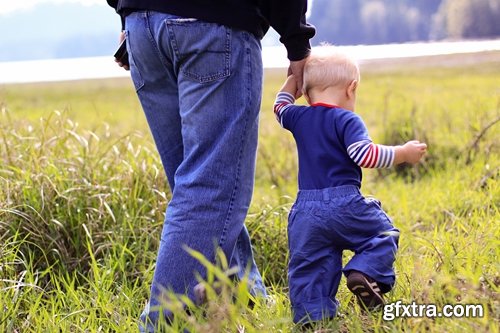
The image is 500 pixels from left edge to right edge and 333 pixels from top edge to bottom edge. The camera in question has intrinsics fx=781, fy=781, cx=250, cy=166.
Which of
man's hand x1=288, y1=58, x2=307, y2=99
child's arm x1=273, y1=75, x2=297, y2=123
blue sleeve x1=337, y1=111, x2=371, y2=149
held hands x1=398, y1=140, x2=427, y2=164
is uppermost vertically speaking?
man's hand x1=288, y1=58, x2=307, y2=99

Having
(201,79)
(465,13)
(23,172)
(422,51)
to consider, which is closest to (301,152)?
(201,79)

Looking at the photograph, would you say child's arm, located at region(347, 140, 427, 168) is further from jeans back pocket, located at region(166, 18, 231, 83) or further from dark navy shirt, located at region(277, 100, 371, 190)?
jeans back pocket, located at region(166, 18, 231, 83)

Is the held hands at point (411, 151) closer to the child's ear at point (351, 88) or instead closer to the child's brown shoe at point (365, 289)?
the child's ear at point (351, 88)

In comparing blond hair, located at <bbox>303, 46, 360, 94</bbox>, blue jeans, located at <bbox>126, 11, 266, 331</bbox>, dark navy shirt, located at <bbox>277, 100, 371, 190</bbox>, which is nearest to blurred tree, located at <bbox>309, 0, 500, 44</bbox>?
blond hair, located at <bbox>303, 46, 360, 94</bbox>

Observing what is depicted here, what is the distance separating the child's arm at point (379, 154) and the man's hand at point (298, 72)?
0.37 m

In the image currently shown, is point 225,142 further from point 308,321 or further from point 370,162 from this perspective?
point 308,321

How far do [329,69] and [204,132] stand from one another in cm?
47

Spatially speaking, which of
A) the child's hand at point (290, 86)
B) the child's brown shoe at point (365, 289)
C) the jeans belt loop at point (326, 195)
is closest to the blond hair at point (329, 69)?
the child's hand at point (290, 86)

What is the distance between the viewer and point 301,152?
2.60 m

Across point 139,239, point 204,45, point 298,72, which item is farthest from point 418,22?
point 204,45

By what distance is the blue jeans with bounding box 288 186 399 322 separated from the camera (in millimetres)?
2467

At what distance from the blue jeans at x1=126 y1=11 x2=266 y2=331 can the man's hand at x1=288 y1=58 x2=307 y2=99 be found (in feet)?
0.51

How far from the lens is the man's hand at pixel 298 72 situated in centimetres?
262

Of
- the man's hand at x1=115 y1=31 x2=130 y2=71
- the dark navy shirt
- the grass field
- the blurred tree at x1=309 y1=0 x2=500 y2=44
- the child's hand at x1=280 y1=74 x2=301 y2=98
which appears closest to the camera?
the grass field
